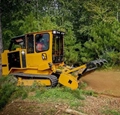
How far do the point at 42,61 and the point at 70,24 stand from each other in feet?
33.5

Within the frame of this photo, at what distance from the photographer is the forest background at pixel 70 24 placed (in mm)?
13945

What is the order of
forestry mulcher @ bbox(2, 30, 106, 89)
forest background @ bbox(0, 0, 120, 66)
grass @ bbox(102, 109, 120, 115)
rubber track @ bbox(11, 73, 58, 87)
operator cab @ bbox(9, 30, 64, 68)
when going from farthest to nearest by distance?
forest background @ bbox(0, 0, 120, 66), operator cab @ bbox(9, 30, 64, 68), forestry mulcher @ bbox(2, 30, 106, 89), rubber track @ bbox(11, 73, 58, 87), grass @ bbox(102, 109, 120, 115)

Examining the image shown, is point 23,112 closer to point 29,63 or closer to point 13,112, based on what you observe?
point 13,112

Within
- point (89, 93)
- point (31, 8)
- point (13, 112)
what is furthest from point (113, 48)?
point (13, 112)

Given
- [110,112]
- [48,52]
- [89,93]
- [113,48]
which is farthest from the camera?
[113,48]

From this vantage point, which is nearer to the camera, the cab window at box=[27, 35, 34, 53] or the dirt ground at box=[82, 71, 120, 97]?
the dirt ground at box=[82, 71, 120, 97]

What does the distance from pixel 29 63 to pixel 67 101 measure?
A: 4.26 m

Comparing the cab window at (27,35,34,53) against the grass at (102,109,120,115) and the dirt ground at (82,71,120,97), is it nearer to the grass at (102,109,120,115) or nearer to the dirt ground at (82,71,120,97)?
the dirt ground at (82,71,120,97)

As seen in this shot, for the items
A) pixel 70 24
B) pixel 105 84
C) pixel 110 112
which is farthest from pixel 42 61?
pixel 70 24

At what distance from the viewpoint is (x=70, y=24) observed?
21.6 metres

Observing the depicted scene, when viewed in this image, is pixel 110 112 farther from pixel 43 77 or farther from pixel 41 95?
pixel 43 77

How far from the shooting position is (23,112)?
7.55 m

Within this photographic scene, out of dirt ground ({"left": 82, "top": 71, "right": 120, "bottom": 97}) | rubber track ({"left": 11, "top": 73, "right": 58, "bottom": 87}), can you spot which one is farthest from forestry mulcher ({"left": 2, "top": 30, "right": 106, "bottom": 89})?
dirt ground ({"left": 82, "top": 71, "right": 120, "bottom": 97})

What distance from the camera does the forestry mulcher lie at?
1127cm
